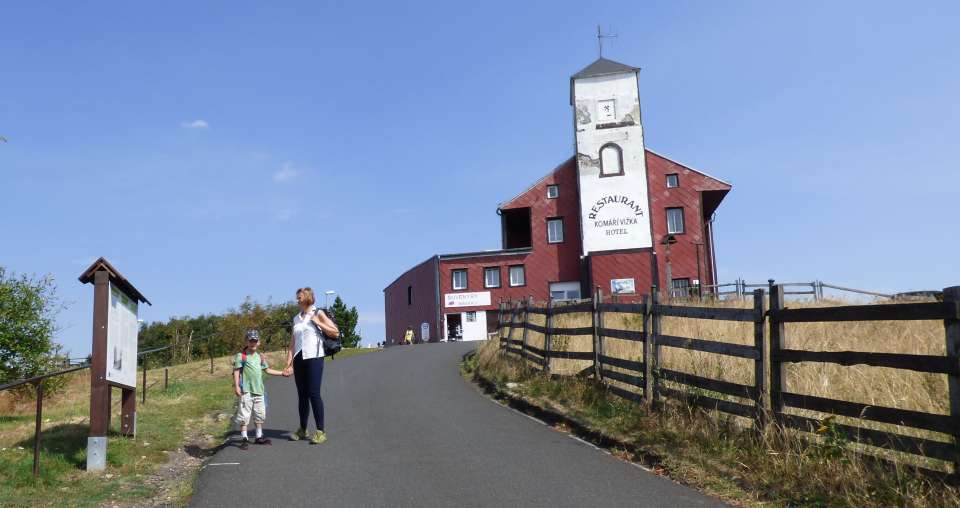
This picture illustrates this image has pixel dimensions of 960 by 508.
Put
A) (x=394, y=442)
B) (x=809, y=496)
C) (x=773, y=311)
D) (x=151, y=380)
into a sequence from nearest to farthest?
(x=809, y=496) → (x=773, y=311) → (x=394, y=442) → (x=151, y=380)

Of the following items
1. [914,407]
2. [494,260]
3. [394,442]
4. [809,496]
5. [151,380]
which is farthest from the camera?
[494,260]

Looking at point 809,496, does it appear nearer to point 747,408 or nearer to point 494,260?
point 747,408

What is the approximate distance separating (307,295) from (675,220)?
3945 centimetres

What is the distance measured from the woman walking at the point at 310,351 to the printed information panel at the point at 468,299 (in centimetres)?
3980

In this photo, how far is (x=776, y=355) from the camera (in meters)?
7.32

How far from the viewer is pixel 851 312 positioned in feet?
21.1

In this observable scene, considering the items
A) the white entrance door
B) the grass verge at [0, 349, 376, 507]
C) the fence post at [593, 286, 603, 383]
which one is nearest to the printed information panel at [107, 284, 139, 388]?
the grass verge at [0, 349, 376, 507]

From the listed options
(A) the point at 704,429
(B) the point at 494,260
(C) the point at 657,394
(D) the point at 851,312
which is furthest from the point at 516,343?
(B) the point at 494,260

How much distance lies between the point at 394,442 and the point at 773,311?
4.43 meters

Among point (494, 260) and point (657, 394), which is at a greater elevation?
point (494, 260)

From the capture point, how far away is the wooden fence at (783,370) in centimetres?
542

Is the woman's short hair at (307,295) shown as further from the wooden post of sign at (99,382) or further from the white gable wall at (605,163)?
the white gable wall at (605,163)

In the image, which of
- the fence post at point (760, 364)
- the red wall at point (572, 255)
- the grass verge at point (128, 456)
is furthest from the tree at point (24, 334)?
the red wall at point (572, 255)

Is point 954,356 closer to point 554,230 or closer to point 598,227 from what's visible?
point 598,227
